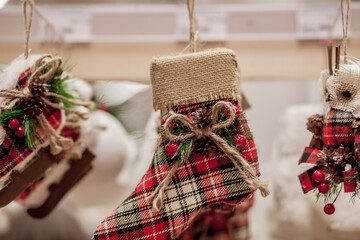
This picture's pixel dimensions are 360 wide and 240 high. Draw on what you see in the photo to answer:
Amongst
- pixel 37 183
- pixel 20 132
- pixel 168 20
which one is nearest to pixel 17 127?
pixel 20 132

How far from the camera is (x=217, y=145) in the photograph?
606 mm

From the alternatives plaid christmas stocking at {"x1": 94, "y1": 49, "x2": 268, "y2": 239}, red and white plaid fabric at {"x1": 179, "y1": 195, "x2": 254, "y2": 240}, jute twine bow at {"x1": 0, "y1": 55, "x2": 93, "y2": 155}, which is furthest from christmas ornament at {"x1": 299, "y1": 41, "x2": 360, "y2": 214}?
jute twine bow at {"x1": 0, "y1": 55, "x2": 93, "y2": 155}

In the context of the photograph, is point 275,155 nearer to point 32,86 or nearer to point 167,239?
point 167,239

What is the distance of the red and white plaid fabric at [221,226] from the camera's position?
93 cm

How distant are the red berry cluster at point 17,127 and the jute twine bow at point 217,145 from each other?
250mm

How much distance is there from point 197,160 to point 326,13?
0.68 m

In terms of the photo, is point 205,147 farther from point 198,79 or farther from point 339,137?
point 339,137

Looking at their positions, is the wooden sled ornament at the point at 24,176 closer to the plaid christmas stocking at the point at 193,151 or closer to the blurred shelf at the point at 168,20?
the plaid christmas stocking at the point at 193,151

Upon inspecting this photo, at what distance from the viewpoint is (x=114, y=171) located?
99 centimetres

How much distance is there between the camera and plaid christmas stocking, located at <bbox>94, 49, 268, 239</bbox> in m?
0.60

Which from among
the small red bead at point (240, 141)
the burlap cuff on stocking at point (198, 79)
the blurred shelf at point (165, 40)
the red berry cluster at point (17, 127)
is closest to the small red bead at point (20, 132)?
the red berry cluster at point (17, 127)

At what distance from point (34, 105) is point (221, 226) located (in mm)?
579

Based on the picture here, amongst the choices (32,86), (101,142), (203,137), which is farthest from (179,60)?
(101,142)

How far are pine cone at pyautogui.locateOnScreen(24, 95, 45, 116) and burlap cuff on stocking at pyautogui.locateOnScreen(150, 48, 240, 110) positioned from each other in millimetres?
227
